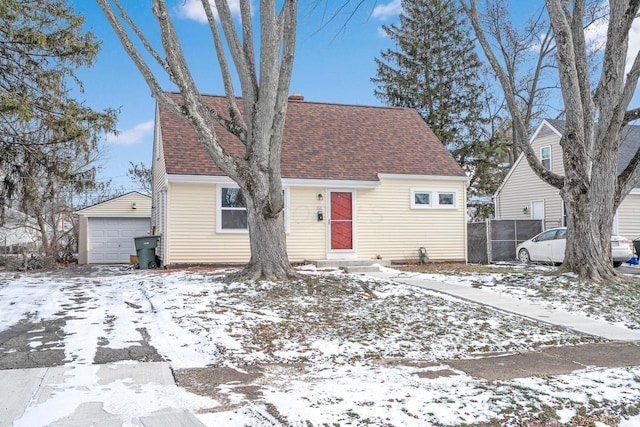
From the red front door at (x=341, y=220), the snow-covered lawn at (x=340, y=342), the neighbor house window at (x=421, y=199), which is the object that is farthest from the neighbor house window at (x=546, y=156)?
the snow-covered lawn at (x=340, y=342)

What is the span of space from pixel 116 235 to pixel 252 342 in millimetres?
17494

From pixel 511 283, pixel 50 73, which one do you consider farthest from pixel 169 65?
pixel 511 283

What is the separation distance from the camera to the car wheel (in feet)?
62.0

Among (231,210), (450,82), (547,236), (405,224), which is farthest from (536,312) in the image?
(450,82)

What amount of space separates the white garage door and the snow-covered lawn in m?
10.9

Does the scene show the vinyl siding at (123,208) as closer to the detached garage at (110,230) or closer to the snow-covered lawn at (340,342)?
the detached garage at (110,230)

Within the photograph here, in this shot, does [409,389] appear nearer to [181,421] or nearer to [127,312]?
[181,421]

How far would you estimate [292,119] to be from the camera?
17.6m

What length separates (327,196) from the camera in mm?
15531

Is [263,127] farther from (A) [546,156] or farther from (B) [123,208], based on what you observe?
(A) [546,156]

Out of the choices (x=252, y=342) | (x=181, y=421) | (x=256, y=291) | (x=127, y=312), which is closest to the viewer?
(x=181, y=421)

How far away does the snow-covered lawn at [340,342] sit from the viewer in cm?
401

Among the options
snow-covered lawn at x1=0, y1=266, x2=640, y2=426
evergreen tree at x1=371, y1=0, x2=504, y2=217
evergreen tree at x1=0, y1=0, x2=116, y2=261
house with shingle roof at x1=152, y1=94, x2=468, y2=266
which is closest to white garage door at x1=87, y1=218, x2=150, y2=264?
house with shingle roof at x1=152, y1=94, x2=468, y2=266

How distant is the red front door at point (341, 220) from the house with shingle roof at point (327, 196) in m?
0.03
